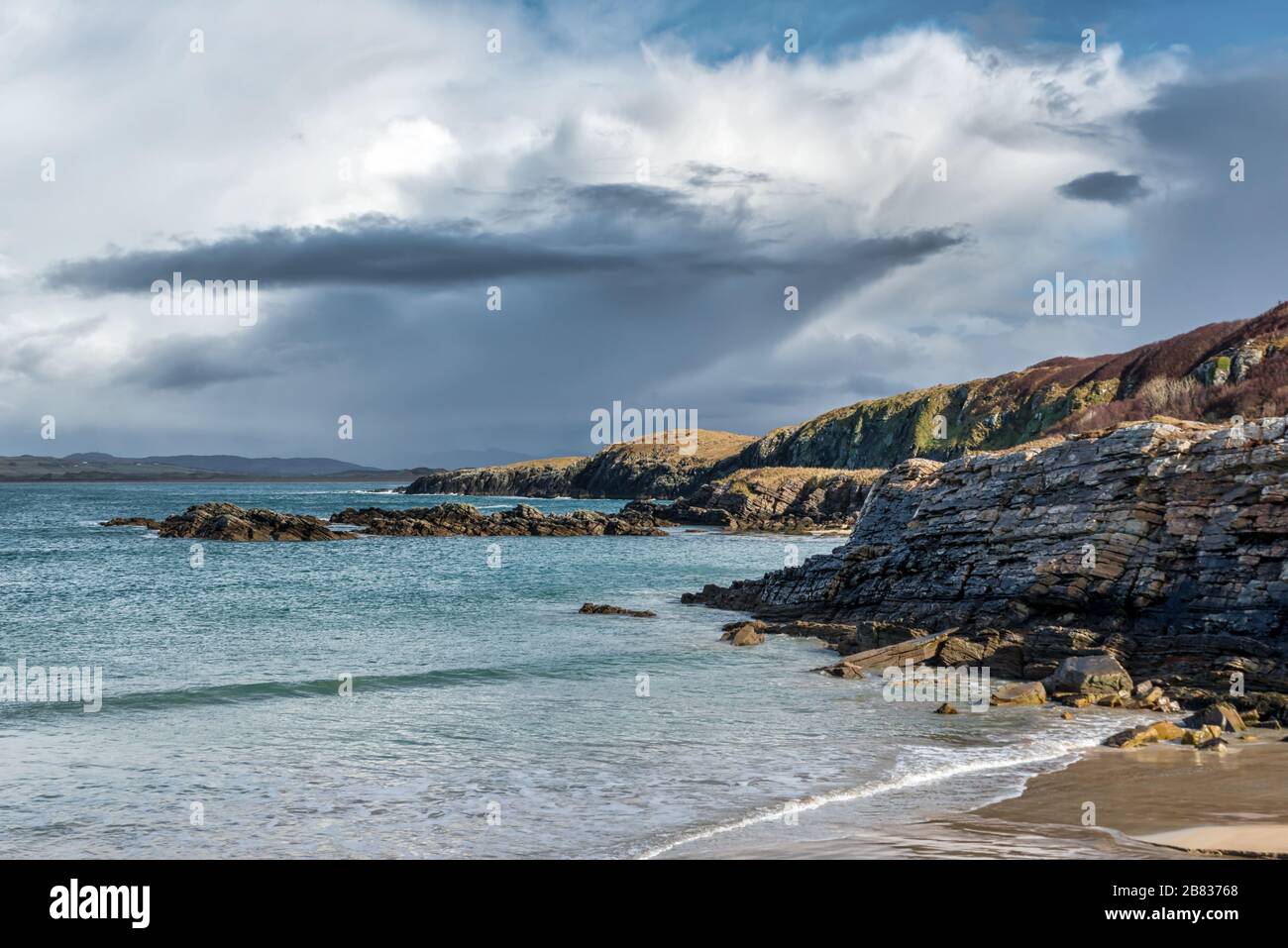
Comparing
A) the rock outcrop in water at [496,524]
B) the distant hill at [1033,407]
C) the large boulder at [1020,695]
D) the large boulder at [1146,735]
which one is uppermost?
the distant hill at [1033,407]

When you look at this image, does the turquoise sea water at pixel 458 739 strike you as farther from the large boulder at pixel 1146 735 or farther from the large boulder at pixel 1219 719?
the large boulder at pixel 1219 719

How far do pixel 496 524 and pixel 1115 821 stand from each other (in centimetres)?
9123

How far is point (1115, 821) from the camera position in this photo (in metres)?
13.8

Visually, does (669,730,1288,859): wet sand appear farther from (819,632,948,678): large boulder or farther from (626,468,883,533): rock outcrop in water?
(626,468,883,533): rock outcrop in water

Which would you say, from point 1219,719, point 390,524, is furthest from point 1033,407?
point 1219,719

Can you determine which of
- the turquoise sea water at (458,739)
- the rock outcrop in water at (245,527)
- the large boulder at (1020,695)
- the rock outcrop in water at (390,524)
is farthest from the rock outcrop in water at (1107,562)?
the rock outcrop in water at (390,524)

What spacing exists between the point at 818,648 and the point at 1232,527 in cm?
1236

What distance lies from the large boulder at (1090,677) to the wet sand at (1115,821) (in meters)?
6.09

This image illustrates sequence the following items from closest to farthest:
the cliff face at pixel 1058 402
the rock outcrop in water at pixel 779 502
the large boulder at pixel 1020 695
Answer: the large boulder at pixel 1020 695 < the cliff face at pixel 1058 402 < the rock outcrop in water at pixel 779 502

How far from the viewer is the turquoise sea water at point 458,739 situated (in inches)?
567

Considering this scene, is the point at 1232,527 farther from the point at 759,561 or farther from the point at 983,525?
the point at 759,561

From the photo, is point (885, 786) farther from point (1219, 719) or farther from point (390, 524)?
point (390, 524)
